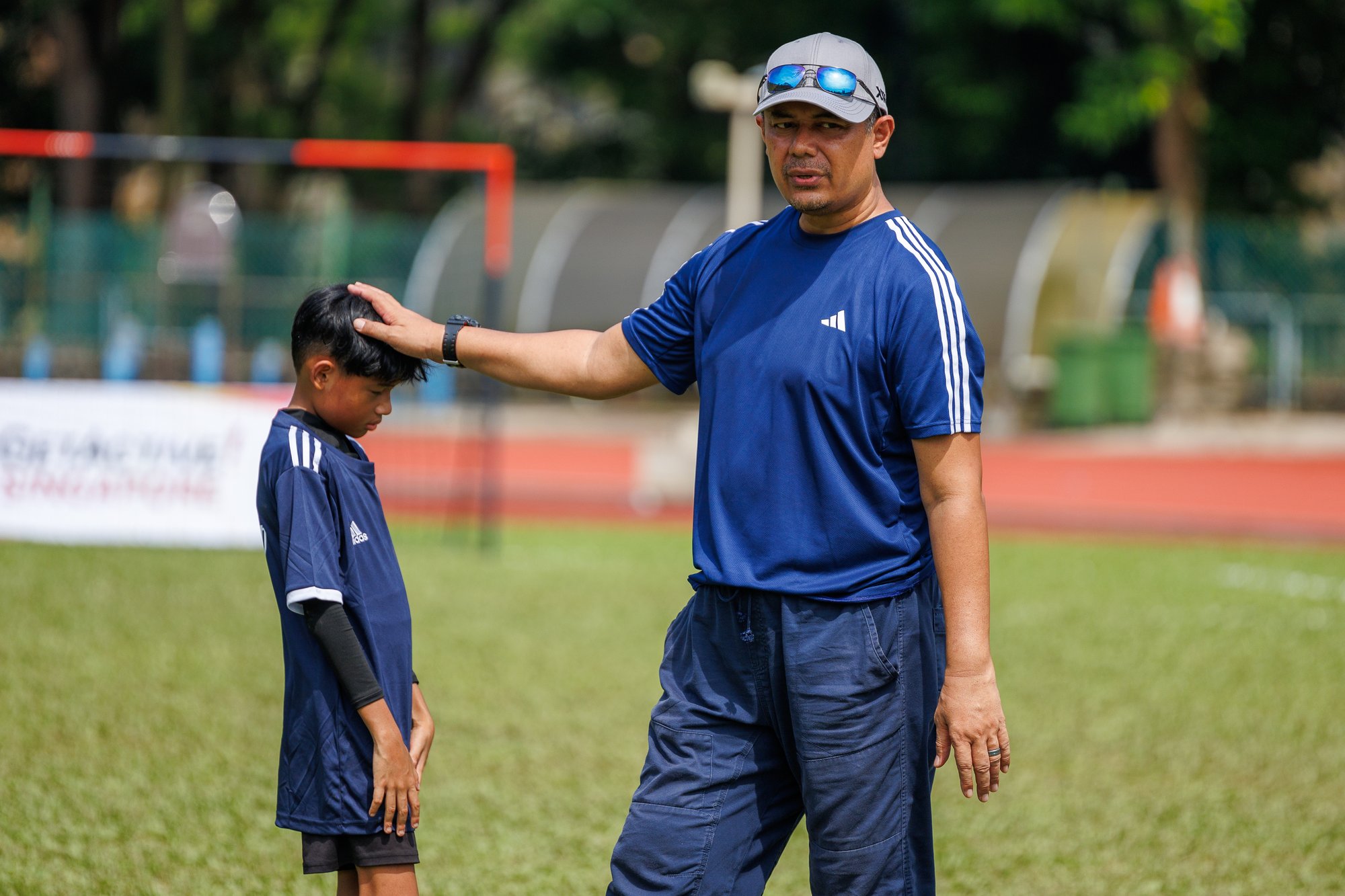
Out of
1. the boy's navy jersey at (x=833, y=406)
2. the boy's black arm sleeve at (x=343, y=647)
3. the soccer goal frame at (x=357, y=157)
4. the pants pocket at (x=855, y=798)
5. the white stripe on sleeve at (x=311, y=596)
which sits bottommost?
the pants pocket at (x=855, y=798)

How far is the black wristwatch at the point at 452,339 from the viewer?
133 inches

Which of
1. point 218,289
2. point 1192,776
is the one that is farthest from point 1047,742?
point 218,289

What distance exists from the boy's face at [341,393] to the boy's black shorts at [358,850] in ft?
2.83

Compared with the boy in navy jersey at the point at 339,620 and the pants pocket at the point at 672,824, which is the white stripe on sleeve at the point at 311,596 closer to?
the boy in navy jersey at the point at 339,620

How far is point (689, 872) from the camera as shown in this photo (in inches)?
123

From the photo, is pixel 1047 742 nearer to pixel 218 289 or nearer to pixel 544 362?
pixel 544 362

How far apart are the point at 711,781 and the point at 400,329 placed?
1.17m

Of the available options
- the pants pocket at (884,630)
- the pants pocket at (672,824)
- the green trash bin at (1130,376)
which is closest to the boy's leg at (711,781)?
the pants pocket at (672,824)

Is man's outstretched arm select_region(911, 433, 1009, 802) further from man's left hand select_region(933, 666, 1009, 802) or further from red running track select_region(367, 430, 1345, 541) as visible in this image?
→ red running track select_region(367, 430, 1345, 541)

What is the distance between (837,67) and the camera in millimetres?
3049

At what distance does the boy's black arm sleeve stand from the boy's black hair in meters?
0.52

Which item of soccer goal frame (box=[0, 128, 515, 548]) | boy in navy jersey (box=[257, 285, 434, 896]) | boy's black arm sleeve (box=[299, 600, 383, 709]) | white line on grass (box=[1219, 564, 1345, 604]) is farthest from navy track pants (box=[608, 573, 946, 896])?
white line on grass (box=[1219, 564, 1345, 604])

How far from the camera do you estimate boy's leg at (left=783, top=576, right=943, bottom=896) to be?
3.06m

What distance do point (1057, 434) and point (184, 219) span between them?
11812 mm
